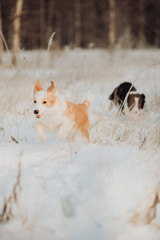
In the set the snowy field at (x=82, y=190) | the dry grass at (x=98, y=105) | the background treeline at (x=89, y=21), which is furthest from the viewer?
the background treeline at (x=89, y=21)

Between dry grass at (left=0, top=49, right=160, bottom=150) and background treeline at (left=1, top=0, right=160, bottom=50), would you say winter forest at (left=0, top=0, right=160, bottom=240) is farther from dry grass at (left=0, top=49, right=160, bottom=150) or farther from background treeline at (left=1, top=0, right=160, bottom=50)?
background treeline at (left=1, top=0, right=160, bottom=50)

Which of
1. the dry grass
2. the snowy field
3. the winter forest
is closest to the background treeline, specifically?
the dry grass

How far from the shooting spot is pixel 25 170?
2004 mm

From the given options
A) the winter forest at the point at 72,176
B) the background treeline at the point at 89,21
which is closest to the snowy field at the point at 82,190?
the winter forest at the point at 72,176

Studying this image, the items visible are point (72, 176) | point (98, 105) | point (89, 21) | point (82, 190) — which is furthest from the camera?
point (89, 21)

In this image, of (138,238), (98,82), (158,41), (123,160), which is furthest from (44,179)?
(158,41)

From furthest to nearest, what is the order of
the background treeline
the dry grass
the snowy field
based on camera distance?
the background treeline, the dry grass, the snowy field

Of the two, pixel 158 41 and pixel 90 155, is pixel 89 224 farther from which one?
pixel 158 41

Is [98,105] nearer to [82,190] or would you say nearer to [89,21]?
[82,190]

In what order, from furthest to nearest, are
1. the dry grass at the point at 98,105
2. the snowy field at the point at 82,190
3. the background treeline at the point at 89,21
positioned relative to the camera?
the background treeline at the point at 89,21 < the dry grass at the point at 98,105 < the snowy field at the point at 82,190

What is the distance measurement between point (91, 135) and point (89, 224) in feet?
5.19

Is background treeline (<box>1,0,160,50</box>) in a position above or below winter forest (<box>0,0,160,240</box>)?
above

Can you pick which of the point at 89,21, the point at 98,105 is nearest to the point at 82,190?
the point at 98,105

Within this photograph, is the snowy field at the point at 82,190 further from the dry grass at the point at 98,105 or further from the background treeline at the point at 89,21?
the background treeline at the point at 89,21
